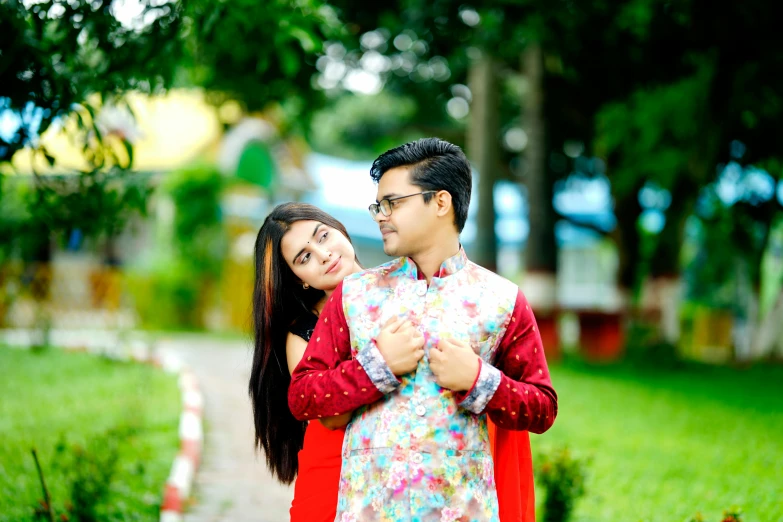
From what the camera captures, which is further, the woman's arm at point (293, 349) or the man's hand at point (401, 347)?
the woman's arm at point (293, 349)

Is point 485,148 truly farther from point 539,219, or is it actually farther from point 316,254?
point 316,254

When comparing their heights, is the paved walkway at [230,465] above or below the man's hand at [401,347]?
below

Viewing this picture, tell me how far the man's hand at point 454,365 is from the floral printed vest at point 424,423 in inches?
2.5

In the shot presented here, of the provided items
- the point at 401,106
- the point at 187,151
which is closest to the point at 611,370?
the point at 401,106

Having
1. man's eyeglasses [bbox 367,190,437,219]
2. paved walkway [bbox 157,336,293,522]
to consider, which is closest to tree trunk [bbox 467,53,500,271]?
paved walkway [bbox 157,336,293,522]

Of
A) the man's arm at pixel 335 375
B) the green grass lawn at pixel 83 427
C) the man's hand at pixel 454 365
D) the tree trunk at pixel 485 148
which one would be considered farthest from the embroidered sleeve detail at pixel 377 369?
the tree trunk at pixel 485 148

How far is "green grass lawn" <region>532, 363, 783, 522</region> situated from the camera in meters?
6.30

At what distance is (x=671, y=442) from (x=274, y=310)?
6773 mm

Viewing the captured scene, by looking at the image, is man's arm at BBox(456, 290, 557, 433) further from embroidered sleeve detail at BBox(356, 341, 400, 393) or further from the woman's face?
the woman's face

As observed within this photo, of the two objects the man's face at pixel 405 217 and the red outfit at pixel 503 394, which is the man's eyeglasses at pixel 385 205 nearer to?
the man's face at pixel 405 217

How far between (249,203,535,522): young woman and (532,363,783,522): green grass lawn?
2.69 m

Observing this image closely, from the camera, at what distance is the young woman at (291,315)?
9.77 feet

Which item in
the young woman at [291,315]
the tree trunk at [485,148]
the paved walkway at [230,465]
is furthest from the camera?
the tree trunk at [485,148]

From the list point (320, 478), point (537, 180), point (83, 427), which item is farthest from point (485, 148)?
point (320, 478)
